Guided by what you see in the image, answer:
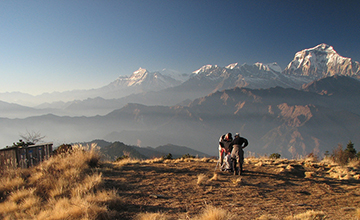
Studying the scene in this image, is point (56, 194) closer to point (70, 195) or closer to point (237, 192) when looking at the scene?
point (70, 195)

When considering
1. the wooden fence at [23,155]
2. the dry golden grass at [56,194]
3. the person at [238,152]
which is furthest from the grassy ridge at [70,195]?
the wooden fence at [23,155]

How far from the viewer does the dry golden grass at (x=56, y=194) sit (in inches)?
215

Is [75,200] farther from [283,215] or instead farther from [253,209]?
[283,215]

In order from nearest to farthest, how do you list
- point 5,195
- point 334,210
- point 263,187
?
point 334,210, point 5,195, point 263,187

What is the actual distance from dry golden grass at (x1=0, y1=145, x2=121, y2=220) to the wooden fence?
2302 millimetres

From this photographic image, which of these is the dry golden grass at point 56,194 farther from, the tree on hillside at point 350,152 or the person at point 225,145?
the tree on hillside at point 350,152

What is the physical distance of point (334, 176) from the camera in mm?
10141

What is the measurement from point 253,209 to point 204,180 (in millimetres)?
2835

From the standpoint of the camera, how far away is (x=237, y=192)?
7.68m

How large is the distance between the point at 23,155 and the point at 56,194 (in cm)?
746

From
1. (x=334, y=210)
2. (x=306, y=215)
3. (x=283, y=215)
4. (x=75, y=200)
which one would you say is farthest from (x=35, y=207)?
(x=334, y=210)

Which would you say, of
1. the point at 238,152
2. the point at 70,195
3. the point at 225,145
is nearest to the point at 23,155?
the point at 70,195

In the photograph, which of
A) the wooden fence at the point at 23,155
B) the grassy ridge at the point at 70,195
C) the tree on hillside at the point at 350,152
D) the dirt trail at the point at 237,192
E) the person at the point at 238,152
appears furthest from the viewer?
the tree on hillside at the point at 350,152

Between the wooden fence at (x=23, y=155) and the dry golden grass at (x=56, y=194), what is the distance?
2302 millimetres
